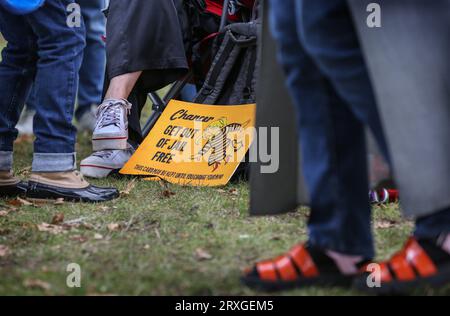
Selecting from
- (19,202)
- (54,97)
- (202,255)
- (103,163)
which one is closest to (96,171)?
(103,163)

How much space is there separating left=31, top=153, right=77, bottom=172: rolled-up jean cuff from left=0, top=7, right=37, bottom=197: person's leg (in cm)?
17

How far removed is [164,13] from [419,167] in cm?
204

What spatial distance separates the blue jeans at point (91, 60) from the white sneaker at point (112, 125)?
160 centimetres

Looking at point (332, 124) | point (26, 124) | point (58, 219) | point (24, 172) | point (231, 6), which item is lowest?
point (58, 219)

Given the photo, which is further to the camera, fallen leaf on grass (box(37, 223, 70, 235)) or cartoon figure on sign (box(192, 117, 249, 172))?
cartoon figure on sign (box(192, 117, 249, 172))

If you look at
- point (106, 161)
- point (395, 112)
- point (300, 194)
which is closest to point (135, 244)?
point (300, 194)

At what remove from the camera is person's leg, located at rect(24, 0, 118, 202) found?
2.73 metres

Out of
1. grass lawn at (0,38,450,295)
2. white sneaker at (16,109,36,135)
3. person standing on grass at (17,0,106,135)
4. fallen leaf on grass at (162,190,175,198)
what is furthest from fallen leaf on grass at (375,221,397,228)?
white sneaker at (16,109,36,135)

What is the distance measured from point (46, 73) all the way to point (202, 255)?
3.50 feet

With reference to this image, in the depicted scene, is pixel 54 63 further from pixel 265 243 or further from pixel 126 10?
pixel 265 243

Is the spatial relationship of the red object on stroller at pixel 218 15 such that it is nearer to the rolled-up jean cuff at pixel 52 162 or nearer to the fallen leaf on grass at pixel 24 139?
the rolled-up jean cuff at pixel 52 162

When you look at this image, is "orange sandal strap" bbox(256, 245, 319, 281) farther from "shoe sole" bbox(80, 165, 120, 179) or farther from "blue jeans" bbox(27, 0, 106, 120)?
"blue jeans" bbox(27, 0, 106, 120)

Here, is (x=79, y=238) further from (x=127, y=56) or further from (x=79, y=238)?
(x=127, y=56)

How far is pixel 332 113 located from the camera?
168 cm
